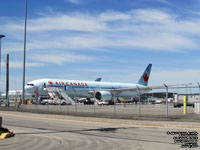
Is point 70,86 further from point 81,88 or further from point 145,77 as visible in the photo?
point 145,77

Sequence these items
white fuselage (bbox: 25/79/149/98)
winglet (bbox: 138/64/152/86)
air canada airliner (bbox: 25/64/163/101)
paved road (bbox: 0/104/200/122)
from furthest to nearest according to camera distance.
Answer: winglet (bbox: 138/64/152/86)
white fuselage (bbox: 25/79/149/98)
air canada airliner (bbox: 25/64/163/101)
paved road (bbox: 0/104/200/122)

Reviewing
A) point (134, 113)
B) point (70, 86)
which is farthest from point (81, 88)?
Result: point (134, 113)

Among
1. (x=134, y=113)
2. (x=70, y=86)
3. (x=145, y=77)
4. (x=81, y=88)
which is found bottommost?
(x=134, y=113)

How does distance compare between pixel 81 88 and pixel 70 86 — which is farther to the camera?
pixel 81 88

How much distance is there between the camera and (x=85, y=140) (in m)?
10.8

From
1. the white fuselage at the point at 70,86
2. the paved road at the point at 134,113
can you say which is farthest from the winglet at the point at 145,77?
the paved road at the point at 134,113

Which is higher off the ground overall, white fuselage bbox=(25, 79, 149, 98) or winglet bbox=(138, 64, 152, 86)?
winglet bbox=(138, 64, 152, 86)

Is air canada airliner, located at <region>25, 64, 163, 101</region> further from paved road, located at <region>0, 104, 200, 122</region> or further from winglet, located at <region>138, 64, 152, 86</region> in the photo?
paved road, located at <region>0, 104, 200, 122</region>

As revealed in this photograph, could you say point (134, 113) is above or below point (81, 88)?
below

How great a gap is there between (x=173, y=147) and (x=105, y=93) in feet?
125

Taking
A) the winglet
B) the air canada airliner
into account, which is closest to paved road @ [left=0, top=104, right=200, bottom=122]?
A: the air canada airliner

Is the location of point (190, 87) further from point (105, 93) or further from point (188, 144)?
point (105, 93)

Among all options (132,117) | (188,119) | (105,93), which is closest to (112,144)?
(188,119)

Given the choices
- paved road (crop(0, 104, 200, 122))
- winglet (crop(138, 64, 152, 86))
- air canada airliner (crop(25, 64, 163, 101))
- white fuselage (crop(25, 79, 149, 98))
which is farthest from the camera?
winglet (crop(138, 64, 152, 86))
